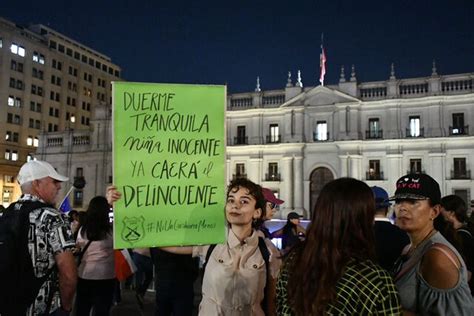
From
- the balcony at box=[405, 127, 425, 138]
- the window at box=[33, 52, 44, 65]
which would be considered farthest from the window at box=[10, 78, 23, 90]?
the balcony at box=[405, 127, 425, 138]

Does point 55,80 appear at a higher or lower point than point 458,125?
higher

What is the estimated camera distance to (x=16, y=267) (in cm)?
329

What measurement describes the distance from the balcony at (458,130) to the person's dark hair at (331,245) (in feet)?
116

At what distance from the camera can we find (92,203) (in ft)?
18.2

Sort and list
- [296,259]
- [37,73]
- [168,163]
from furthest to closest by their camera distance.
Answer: [37,73] < [168,163] < [296,259]

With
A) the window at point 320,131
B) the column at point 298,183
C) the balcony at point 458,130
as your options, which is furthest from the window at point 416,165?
the column at point 298,183

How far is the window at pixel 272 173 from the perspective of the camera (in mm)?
38378

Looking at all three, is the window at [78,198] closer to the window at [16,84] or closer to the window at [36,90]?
the window at [16,84]

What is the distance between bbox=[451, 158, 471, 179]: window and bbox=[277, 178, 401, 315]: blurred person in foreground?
34661 millimetres

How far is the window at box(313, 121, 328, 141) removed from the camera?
37500 millimetres

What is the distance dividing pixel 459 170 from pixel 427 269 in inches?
1365

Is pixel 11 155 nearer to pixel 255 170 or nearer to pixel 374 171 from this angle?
pixel 255 170

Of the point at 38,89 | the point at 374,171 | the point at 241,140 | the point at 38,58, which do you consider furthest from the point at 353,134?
the point at 38,58

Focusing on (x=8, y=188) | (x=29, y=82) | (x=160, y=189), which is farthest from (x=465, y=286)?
(x=29, y=82)
